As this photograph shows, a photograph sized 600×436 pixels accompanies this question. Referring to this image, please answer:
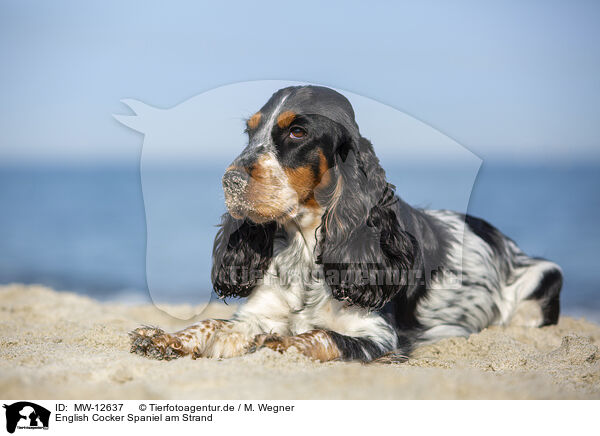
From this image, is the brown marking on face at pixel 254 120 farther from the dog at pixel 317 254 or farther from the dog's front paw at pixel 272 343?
the dog's front paw at pixel 272 343

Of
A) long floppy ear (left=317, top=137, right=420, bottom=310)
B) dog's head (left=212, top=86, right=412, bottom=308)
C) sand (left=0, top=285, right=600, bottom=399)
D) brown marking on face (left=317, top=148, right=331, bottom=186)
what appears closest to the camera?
sand (left=0, top=285, right=600, bottom=399)

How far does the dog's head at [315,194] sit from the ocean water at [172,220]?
0.70ft

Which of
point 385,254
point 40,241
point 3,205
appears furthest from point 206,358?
point 3,205

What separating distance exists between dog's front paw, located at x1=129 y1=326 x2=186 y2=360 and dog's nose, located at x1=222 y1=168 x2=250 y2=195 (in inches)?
33.3

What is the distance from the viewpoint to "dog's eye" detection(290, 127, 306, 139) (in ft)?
11.6

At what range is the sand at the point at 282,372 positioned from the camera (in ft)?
9.15

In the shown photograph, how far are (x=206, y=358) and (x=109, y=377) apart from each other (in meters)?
0.65

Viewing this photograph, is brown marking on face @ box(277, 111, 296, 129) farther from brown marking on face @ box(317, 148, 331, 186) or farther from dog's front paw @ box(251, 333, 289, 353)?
dog's front paw @ box(251, 333, 289, 353)

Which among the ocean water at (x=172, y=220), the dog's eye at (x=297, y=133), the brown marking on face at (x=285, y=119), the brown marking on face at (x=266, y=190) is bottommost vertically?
the ocean water at (x=172, y=220)

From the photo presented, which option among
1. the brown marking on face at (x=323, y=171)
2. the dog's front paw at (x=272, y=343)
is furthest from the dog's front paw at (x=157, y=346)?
the brown marking on face at (x=323, y=171)

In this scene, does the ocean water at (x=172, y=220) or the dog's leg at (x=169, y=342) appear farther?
the ocean water at (x=172, y=220)

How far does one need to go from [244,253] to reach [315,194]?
677mm

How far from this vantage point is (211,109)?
3867mm

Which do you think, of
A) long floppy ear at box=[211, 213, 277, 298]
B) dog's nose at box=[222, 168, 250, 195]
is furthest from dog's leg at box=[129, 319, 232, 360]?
dog's nose at box=[222, 168, 250, 195]
